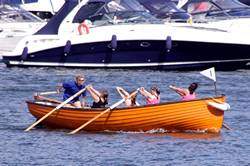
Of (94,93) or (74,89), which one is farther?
(74,89)

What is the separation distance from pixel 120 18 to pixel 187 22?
314 cm

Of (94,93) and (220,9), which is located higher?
(94,93)

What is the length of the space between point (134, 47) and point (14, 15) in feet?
41.4

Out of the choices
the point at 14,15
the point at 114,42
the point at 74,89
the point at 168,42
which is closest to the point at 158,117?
the point at 74,89

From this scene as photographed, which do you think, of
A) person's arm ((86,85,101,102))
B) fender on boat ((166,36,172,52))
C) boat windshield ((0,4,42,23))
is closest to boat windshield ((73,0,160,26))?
fender on boat ((166,36,172,52))

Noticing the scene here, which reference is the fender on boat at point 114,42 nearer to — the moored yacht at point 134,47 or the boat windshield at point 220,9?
the moored yacht at point 134,47

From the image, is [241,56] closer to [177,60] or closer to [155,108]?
[177,60]

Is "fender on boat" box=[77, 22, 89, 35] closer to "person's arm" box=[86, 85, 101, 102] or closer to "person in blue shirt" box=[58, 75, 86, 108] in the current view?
"person in blue shirt" box=[58, 75, 86, 108]

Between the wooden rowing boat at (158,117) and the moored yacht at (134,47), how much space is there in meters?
15.9

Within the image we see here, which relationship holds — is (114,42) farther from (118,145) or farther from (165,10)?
(118,145)

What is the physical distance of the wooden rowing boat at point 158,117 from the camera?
105 ft

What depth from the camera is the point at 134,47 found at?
1927 inches

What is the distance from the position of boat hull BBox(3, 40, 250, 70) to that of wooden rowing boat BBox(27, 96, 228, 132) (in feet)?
52.5

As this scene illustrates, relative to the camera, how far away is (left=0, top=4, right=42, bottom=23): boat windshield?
59.5 metres
